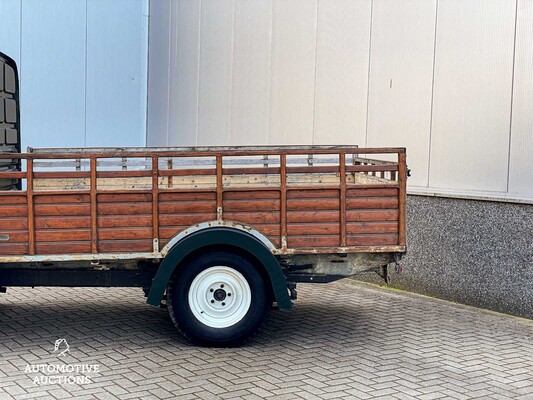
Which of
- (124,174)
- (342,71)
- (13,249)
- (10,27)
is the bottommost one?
(13,249)

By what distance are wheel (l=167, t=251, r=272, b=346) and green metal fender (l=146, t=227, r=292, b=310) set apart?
144mm

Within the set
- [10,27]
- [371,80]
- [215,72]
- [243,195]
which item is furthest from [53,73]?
[243,195]

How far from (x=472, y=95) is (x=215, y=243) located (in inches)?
149

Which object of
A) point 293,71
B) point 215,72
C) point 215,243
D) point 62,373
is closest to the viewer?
point 62,373

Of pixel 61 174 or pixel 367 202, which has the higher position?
pixel 61 174

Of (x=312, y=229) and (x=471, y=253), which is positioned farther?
(x=471, y=253)

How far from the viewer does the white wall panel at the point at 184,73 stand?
14.0m

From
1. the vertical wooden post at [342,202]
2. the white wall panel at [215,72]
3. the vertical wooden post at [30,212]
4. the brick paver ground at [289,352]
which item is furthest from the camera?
the white wall panel at [215,72]

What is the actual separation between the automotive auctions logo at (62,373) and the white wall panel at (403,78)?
16.3ft

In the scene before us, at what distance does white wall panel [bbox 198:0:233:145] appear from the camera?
13047mm

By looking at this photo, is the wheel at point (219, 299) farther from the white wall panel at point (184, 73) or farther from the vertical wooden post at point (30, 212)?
the white wall panel at point (184, 73)

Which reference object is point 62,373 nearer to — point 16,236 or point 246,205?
point 16,236

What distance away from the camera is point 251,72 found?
1244 cm

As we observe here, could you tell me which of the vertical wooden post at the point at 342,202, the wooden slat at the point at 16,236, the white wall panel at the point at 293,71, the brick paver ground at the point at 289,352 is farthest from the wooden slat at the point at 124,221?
the white wall panel at the point at 293,71
